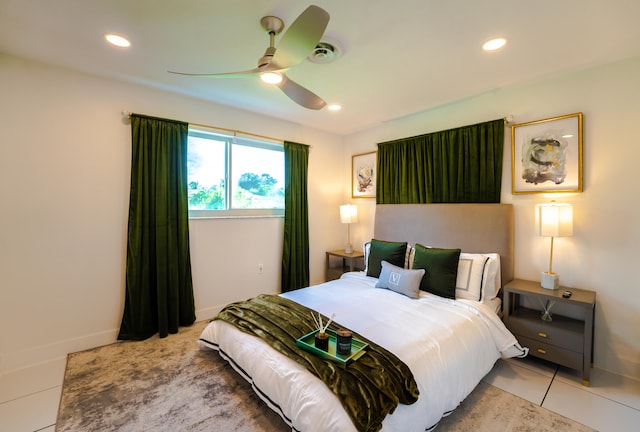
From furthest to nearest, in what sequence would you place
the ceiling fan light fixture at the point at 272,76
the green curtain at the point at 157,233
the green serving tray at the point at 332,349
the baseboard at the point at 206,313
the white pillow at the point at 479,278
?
the baseboard at the point at 206,313 < the green curtain at the point at 157,233 < the white pillow at the point at 479,278 < the ceiling fan light fixture at the point at 272,76 < the green serving tray at the point at 332,349

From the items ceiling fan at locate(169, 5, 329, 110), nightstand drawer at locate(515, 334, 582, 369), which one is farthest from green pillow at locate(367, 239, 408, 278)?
ceiling fan at locate(169, 5, 329, 110)

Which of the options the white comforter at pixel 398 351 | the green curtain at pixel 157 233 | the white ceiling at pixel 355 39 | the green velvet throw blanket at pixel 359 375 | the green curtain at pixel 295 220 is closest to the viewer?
the green velvet throw blanket at pixel 359 375

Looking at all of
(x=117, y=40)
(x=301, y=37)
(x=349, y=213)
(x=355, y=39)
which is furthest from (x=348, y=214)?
(x=117, y=40)

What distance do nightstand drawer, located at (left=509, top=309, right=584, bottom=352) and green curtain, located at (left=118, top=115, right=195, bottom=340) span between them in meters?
3.34

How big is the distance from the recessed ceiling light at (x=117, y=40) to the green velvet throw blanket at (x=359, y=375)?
92.0 inches

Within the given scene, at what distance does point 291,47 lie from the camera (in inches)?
60.8

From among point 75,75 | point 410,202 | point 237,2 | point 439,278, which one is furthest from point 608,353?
point 75,75

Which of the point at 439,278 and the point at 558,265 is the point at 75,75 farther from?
the point at 558,265

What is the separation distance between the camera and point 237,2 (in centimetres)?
164

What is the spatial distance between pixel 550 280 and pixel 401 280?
1.28m

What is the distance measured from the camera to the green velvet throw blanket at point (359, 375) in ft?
4.37

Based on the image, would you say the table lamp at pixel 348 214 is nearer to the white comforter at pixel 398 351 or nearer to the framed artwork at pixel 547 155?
the white comforter at pixel 398 351

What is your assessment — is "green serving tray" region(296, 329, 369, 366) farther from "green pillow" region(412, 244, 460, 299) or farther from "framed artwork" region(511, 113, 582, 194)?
"framed artwork" region(511, 113, 582, 194)

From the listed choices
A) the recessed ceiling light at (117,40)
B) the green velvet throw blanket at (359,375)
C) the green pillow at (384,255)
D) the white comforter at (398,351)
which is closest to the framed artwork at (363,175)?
the green pillow at (384,255)
